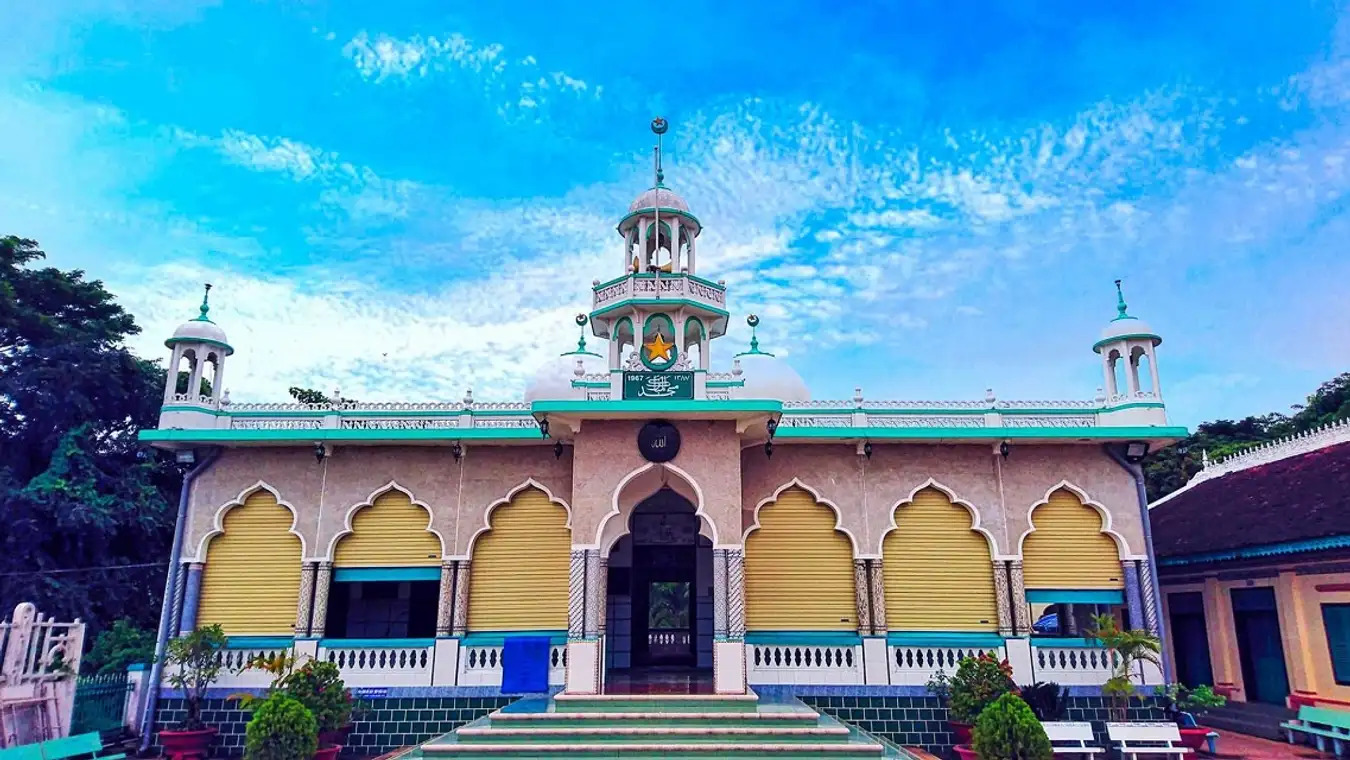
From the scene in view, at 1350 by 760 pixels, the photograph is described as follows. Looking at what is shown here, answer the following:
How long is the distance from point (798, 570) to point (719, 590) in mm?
2048

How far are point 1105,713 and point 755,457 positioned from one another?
19.7ft

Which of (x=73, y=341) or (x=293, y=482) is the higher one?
(x=73, y=341)

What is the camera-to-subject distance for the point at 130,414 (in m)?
18.0

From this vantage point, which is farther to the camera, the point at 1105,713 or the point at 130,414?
the point at 130,414

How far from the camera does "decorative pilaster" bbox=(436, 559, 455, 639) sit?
39.0ft

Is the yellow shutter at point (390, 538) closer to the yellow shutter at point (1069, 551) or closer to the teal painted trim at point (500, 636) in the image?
the teal painted trim at point (500, 636)

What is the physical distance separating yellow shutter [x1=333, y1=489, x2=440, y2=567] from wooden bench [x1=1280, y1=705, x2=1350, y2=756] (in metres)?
12.5

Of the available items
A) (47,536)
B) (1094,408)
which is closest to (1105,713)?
(1094,408)

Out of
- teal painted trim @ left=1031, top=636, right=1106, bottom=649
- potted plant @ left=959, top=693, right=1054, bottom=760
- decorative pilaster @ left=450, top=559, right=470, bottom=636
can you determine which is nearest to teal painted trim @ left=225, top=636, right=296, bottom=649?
decorative pilaster @ left=450, top=559, right=470, bottom=636

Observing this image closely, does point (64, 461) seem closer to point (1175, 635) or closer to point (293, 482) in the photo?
point (293, 482)

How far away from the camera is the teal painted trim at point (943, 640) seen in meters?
11.5

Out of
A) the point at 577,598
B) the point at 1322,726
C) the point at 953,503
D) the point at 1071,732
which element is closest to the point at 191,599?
the point at 577,598

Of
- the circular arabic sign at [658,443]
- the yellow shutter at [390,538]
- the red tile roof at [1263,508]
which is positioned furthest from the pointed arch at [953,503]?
the yellow shutter at [390,538]

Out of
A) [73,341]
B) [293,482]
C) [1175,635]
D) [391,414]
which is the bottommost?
[1175,635]
